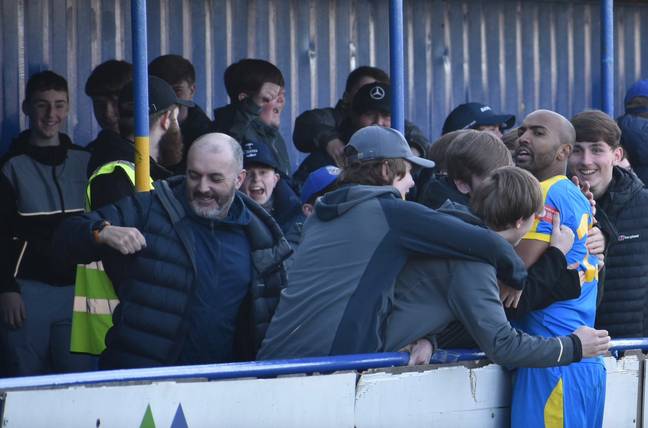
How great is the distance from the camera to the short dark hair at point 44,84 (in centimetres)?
714

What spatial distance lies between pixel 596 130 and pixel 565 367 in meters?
1.44

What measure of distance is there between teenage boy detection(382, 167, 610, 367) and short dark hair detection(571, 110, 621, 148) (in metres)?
1.27

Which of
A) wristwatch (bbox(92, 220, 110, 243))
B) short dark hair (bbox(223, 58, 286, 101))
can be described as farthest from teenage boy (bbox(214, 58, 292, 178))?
wristwatch (bbox(92, 220, 110, 243))

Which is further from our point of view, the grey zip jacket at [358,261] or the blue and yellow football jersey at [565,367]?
the blue and yellow football jersey at [565,367]

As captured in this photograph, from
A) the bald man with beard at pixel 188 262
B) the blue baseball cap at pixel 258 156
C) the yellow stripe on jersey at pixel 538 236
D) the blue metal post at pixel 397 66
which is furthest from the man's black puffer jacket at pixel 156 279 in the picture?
the blue metal post at pixel 397 66

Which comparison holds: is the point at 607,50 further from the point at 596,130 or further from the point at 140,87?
the point at 140,87

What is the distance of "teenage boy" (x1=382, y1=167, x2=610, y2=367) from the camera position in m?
4.67

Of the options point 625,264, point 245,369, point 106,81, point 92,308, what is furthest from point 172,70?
point 245,369

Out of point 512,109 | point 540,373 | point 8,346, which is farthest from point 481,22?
point 540,373

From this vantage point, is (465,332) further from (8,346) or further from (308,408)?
(8,346)

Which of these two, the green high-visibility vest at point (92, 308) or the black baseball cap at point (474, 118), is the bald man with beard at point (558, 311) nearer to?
the green high-visibility vest at point (92, 308)

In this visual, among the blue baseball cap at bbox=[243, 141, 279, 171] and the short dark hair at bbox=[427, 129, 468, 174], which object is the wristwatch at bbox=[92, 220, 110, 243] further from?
the short dark hair at bbox=[427, 129, 468, 174]

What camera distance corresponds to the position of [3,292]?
664cm

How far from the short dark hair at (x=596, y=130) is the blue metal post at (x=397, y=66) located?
2.64ft
